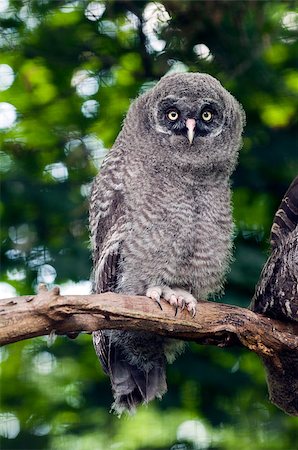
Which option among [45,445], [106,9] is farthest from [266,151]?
[45,445]

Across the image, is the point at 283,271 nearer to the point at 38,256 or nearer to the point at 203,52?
the point at 38,256

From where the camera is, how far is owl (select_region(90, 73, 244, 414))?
429 centimetres

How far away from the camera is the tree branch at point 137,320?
3521 mm

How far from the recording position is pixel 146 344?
4.41m

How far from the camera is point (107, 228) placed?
4438mm

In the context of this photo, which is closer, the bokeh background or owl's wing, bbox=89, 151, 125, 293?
owl's wing, bbox=89, 151, 125, 293

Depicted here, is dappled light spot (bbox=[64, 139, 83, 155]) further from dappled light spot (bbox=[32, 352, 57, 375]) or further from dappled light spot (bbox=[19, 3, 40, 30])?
dappled light spot (bbox=[32, 352, 57, 375])

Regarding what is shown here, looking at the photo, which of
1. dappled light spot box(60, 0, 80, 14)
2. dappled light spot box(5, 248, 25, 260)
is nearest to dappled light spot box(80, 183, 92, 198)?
dappled light spot box(5, 248, 25, 260)

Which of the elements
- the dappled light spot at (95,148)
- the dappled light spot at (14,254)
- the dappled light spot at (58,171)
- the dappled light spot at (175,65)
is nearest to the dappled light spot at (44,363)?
the dappled light spot at (14,254)

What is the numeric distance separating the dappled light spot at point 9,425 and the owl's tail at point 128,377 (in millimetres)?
1898

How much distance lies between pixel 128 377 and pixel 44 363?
2.01 metres

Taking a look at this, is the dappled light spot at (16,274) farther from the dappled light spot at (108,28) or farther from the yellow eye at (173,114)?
the yellow eye at (173,114)

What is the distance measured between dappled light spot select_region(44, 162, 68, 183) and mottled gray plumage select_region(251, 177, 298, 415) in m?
2.19

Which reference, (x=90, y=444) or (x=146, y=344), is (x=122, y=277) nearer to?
(x=146, y=344)
